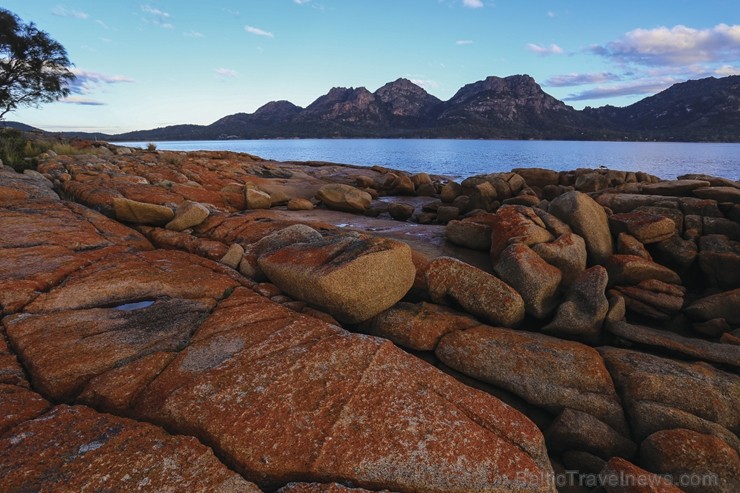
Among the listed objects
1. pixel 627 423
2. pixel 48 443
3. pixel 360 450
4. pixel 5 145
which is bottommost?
pixel 627 423

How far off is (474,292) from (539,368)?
83.0 inches

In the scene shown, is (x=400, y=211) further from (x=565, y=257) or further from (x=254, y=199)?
(x=565, y=257)

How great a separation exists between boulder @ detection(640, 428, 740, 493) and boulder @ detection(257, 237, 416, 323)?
4.78m

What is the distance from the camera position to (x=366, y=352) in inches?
216

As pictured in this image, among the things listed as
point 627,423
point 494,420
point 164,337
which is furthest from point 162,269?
point 627,423

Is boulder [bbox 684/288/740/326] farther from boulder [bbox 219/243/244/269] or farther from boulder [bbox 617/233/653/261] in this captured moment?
boulder [bbox 219/243/244/269]

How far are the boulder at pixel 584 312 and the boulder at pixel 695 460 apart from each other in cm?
285

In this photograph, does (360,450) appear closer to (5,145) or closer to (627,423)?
(627,423)

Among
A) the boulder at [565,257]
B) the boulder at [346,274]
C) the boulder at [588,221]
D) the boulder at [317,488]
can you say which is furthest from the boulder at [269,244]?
the boulder at [588,221]

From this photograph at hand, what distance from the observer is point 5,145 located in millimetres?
19906

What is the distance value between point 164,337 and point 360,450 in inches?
136

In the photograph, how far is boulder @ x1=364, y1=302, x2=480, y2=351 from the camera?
769 cm

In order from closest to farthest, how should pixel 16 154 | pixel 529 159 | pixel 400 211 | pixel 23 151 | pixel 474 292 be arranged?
pixel 474 292 → pixel 400 211 → pixel 16 154 → pixel 23 151 → pixel 529 159

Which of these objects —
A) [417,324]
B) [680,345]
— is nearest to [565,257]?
[680,345]
